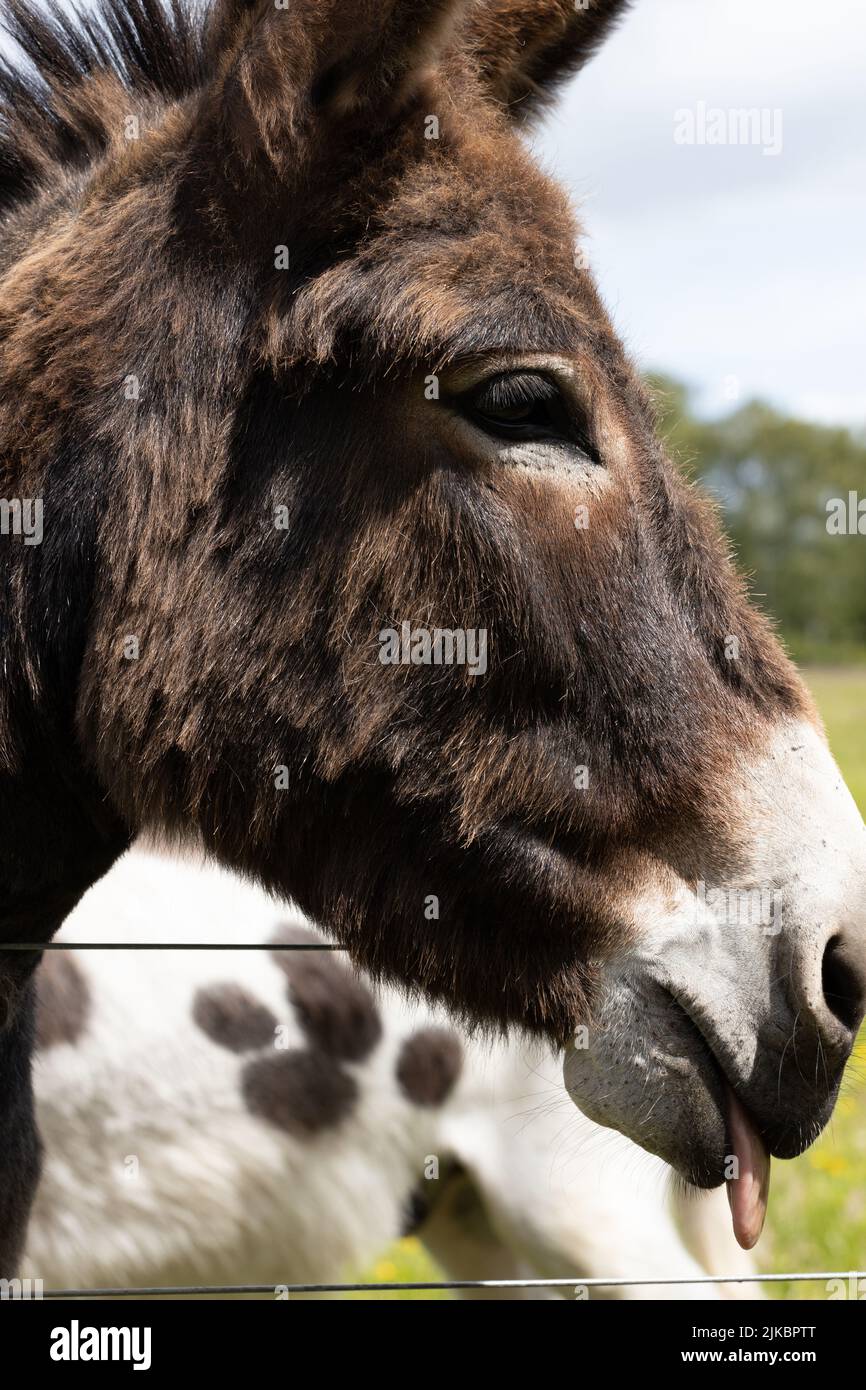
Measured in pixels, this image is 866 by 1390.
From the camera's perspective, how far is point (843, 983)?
200 cm

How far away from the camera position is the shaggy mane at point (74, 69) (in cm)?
232

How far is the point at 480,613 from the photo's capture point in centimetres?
208

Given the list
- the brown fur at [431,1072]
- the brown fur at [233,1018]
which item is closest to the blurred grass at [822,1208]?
the brown fur at [431,1072]

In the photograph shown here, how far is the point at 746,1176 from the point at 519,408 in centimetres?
134

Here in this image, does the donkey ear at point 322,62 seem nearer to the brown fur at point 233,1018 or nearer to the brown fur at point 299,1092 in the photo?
the brown fur at point 233,1018

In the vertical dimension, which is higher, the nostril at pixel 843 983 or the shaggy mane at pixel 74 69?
the shaggy mane at pixel 74 69

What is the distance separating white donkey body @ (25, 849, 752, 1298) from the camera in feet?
12.8

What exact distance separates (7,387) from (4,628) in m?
0.41

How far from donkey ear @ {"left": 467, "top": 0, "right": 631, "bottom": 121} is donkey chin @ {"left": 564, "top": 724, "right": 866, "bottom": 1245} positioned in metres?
1.58

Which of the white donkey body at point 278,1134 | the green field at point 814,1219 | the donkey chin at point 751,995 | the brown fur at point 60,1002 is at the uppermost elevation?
the donkey chin at point 751,995

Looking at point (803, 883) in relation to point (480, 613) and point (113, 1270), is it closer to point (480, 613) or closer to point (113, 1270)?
point (480, 613)

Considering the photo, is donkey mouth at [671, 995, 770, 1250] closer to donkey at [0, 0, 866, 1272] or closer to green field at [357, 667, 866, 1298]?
donkey at [0, 0, 866, 1272]

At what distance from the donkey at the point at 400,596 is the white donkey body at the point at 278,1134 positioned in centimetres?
190

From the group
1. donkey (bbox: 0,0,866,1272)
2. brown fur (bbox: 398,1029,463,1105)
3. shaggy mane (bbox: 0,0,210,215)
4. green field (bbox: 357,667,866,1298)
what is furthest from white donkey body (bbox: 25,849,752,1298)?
shaggy mane (bbox: 0,0,210,215)
